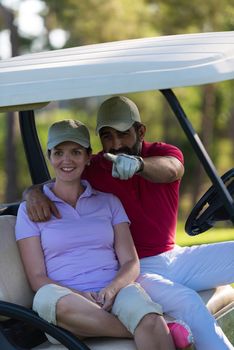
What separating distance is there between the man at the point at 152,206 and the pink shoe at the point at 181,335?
0.29 m

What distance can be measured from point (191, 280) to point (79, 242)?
57 centimetres

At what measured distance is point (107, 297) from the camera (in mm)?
3801

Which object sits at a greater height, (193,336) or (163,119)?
(163,119)

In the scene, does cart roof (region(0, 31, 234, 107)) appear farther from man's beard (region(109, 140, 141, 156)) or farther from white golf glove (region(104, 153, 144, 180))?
man's beard (region(109, 140, 141, 156))

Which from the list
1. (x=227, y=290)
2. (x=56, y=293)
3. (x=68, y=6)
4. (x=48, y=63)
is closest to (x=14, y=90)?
(x=48, y=63)

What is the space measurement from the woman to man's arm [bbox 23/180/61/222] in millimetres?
30

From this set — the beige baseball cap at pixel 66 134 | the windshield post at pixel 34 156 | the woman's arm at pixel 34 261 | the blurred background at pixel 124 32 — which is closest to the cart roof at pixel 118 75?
the beige baseball cap at pixel 66 134

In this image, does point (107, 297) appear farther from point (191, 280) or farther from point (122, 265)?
point (191, 280)

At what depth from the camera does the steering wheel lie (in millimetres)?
3984

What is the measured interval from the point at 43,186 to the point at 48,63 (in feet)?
2.32

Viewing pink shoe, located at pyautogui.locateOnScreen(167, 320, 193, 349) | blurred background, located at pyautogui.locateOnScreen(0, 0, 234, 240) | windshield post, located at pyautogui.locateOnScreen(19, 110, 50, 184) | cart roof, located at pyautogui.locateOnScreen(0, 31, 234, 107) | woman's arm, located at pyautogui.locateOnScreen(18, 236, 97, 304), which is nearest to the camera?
cart roof, located at pyautogui.locateOnScreen(0, 31, 234, 107)

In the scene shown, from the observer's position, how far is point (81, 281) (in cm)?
396

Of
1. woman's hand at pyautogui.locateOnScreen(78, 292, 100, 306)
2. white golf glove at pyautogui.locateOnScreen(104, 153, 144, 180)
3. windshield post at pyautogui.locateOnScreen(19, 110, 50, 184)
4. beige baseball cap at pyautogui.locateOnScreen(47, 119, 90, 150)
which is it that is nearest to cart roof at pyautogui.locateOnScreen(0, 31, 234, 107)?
white golf glove at pyautogui.locateOnScreen(104, 153, 144, 180)

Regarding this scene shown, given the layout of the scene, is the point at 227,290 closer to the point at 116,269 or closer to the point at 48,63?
the point at 116,269
